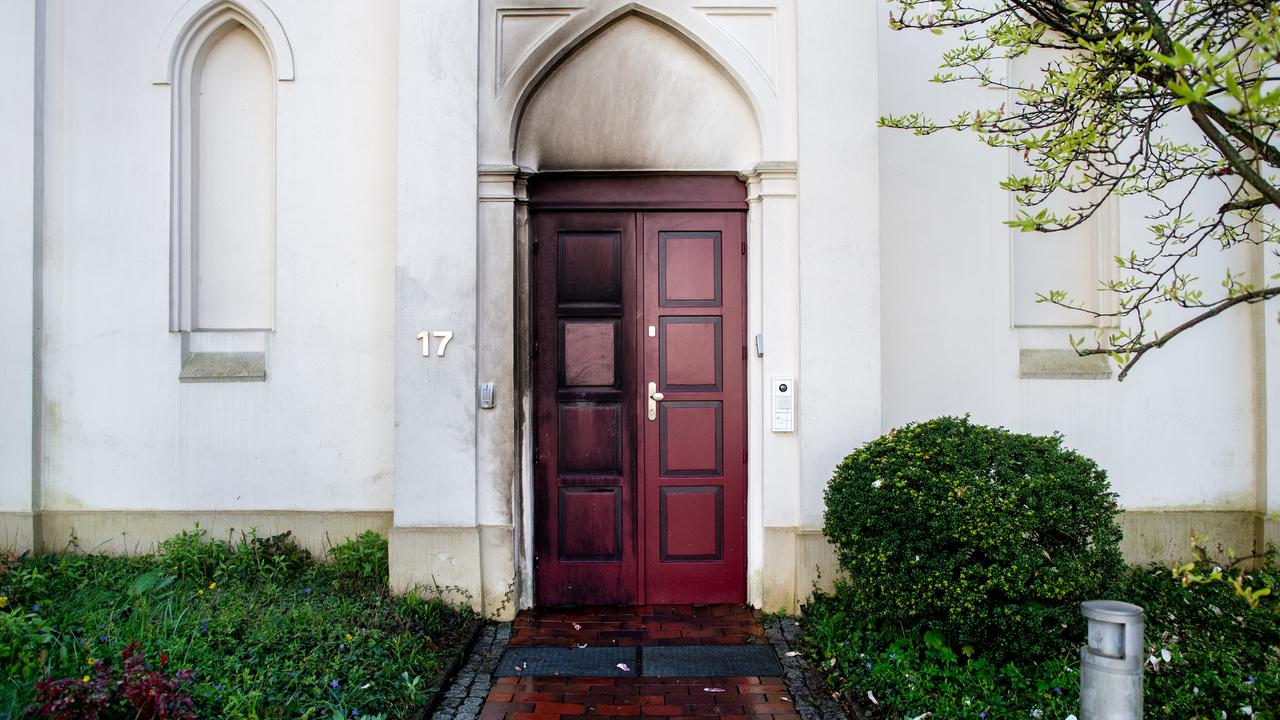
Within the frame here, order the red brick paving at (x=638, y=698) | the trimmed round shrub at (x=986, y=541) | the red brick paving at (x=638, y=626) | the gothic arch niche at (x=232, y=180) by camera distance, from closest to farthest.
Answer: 1. the trimmed round shrub at (x=986, y=541)
2. the red brick paving at (x=638, y=698)
3. the red brick paving at (x=638, y=626)
4. the gothic arch niche at (x=232, y=180)

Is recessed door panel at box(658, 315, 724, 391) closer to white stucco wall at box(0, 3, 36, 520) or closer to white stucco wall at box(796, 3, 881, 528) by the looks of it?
white stucco wall at box(796, 3, 881, 528)

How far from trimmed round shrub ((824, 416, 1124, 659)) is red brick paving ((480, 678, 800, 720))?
31.1 inches

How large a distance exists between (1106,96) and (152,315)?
20.3 ft

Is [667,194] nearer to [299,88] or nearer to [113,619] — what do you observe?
[299,88]

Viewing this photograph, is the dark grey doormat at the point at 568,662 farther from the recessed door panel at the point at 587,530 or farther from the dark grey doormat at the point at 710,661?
the recessed door panel at the point at 587,530

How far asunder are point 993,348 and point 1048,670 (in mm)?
2571

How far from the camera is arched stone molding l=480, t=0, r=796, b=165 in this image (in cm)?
558

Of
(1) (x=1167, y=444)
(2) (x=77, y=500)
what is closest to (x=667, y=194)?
(1) (x=1167, y=444)

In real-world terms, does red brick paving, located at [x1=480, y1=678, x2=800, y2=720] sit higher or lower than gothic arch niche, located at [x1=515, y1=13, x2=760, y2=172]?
lower

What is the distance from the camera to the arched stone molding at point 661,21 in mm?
5578

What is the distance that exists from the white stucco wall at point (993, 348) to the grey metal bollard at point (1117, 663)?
3.10 m

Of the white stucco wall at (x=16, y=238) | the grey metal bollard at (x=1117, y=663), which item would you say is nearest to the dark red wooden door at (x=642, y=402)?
the grey metal bollard at (x=1117, y=663)

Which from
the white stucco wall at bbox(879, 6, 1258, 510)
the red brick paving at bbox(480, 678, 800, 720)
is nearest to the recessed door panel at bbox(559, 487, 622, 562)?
the red brick paving at bbox(480, 678, 800, 720)

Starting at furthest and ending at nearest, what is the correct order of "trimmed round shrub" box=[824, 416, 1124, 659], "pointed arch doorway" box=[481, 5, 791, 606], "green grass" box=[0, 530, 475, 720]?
"pointed arch doorway" box=[481, 5, 791, 606] → "trimmed round shrub" box=[824, 416, 1124, 659] → "green grass" box=[0, 530, 475, 720]
